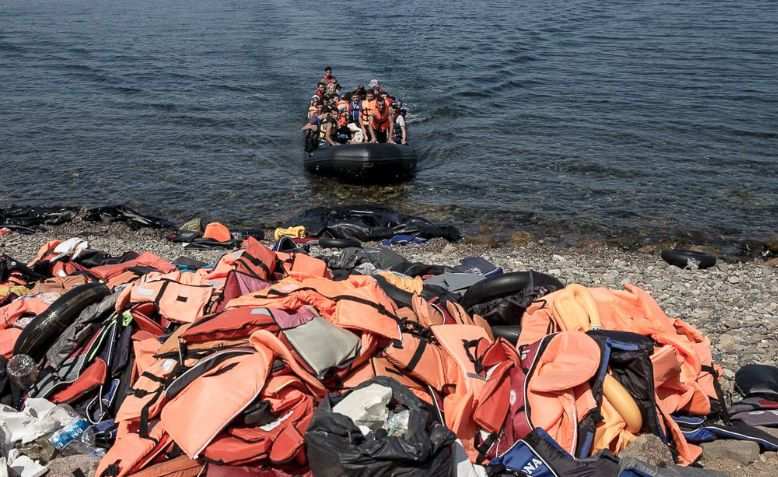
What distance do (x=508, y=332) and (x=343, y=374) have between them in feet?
5.89

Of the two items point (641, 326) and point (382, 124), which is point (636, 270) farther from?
point (382, 124)

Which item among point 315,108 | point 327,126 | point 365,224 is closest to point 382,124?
point 327,126

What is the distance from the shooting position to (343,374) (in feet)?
14.5

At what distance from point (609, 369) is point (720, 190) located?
10207mm

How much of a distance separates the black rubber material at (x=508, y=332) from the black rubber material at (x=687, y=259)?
463 cm

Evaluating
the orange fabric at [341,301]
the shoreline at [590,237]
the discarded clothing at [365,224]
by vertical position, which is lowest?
the shoreline at [590,237]

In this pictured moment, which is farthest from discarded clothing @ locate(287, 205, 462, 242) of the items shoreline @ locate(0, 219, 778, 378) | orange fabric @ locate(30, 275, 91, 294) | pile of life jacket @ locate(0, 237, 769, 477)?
pile of life jacket @ locate(0, 237, 769, 477)

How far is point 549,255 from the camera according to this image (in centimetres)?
1015

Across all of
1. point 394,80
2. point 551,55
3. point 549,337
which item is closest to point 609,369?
point 549,337

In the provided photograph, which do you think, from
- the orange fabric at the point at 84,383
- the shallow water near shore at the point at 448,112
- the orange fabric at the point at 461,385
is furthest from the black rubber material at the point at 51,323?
the shallow water near shore at the point at 448,112

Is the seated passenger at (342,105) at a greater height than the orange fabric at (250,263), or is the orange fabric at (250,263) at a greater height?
the orange fabric at (250,263)

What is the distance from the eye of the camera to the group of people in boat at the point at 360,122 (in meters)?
15.4

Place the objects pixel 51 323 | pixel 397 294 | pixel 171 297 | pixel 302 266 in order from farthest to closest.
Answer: pixel 302 266 < pixel 397 294 < pixel 171 297 < pixel 51 323

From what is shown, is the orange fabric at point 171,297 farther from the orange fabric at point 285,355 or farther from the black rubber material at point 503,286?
the black rubber material at point 503,286
